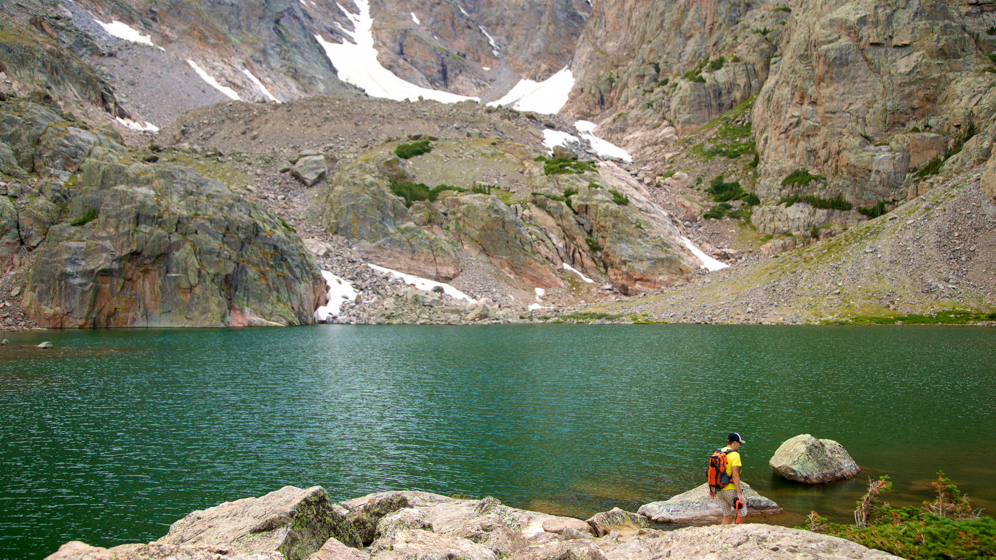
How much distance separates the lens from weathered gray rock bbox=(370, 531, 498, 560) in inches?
372

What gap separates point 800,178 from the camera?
8800cm

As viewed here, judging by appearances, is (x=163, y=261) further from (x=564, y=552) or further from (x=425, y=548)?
(x=564, y=552)

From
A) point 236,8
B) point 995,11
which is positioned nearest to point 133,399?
point 995,11

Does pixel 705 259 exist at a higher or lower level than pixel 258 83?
lower

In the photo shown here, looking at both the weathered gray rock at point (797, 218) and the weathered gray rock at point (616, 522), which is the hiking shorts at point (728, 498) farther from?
the weathered gray rock at point (797, 218)

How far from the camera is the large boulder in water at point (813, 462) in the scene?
1662 cm

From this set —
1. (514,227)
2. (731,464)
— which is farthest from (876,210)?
(731,464)

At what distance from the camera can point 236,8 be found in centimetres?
15988

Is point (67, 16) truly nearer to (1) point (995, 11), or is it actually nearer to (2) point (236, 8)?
(2) point (236, 8)

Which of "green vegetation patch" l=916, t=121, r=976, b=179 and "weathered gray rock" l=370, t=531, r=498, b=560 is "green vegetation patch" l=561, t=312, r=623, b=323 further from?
"weathered gray rock" l=370, t=531, r=498, b=560

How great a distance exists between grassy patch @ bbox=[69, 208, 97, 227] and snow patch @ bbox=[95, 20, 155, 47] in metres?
92.7

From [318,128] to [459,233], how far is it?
41.3 m

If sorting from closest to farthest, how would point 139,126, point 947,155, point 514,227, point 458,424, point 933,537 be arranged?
point 933,537 < point 458,424 < point 947,155 < point 514,227 < point 139,126

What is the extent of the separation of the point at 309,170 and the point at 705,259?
6681 cm
